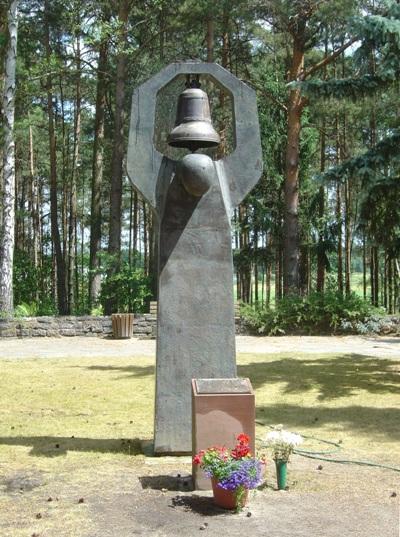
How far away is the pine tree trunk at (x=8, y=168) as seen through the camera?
1828 cm

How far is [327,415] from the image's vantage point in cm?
864

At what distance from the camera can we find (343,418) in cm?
845

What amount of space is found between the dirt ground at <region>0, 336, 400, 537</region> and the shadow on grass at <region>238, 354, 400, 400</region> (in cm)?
401

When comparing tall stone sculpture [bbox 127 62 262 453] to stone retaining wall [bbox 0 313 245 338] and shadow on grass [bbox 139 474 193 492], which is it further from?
stone retaining wall [bbox 0 313 245 338]

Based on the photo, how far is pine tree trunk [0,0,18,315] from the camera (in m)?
18.3

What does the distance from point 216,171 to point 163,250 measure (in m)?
0.90

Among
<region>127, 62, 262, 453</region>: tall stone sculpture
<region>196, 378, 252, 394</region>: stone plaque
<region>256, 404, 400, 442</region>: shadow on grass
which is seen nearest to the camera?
<region>196, 378, 252, 394</region>: stone plaque

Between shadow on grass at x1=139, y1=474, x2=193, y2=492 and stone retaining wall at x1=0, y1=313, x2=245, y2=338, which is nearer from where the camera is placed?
shadow on grass at x1=139, y1=474, x2=193, y2=492

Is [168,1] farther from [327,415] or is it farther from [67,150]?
[327,415]

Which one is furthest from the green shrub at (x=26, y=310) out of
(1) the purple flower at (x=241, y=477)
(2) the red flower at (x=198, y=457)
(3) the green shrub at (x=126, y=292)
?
(1) the purple flower at (x=241, y=477)

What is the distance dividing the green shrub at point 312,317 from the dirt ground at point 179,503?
12233mm

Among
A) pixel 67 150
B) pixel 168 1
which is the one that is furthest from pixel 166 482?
pixel 67 150

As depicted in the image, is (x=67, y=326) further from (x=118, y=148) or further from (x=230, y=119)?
(x=230, y=119)

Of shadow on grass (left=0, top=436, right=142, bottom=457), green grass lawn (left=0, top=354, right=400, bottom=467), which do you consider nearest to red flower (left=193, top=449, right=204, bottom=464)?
shadow on grass (left=0, top=436, right=142, bottom=457)
